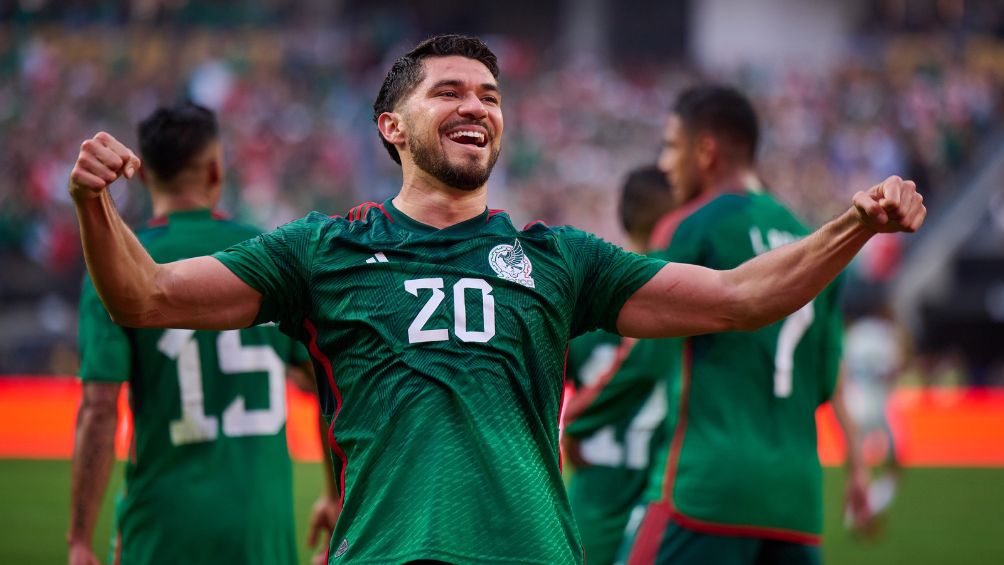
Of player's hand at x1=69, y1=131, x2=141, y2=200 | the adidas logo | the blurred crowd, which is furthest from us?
the blurred crowd

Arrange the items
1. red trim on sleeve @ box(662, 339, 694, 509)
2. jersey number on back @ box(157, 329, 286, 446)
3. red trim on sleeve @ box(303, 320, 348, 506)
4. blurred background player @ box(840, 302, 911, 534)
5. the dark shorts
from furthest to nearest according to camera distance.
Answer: blurred background player @ box(840, 302, 911, 534)
red trim on sleeve @ box(662, 339, 694, 509)
the dark shorts
jersey number on back @ box(157, 329, 286, 446)
red trim on sleeve @ box(303, 320, 348, 506)

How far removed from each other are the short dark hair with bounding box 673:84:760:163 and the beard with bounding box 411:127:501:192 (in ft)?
6.31

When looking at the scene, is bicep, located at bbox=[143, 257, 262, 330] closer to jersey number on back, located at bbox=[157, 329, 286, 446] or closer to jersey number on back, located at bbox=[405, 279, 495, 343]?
jersey number on back, located at bbox=[405, 279, 495, 343]

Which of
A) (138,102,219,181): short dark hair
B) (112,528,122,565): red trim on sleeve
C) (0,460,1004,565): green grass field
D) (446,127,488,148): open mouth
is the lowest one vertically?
(0,460,1004,565): green grass field

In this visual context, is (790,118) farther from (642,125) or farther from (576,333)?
(576,333)

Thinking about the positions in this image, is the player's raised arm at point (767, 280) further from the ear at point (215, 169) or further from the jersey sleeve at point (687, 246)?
the ear at point (215, 169)

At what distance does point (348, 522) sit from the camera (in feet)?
10.1

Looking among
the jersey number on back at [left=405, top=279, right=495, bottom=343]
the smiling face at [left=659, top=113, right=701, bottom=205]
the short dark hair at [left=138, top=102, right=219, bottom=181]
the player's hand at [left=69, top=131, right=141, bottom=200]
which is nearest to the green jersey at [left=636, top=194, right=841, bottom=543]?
the smiling face at [left=659, top=113, right=701, bottom=205]

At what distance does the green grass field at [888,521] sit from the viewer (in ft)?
31.1

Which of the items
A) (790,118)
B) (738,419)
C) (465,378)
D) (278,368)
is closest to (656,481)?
(738,419)

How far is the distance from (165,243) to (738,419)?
2141 millimetres

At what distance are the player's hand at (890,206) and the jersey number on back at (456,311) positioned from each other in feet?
3.00

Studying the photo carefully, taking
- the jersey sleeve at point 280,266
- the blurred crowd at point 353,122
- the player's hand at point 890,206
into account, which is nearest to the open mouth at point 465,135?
the jersey sleeve at point 280,266

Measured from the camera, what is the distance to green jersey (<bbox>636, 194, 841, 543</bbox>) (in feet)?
14.8
